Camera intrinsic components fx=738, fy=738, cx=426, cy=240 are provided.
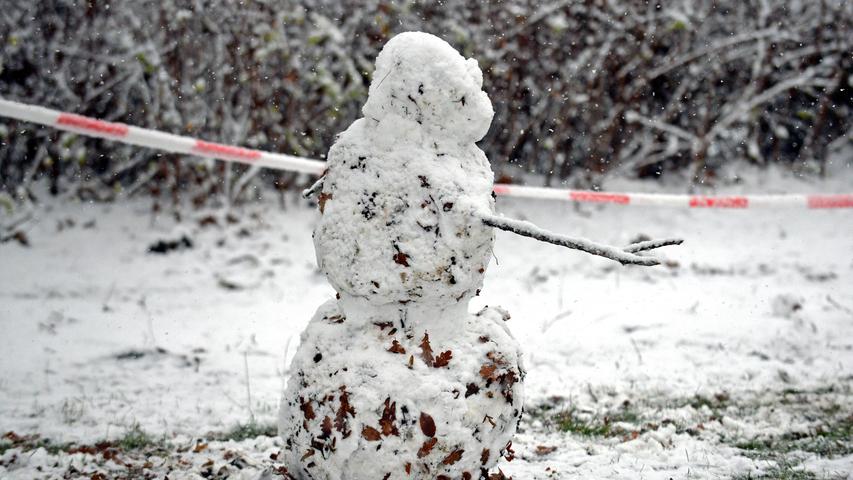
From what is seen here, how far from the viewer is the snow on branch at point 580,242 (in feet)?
6.57

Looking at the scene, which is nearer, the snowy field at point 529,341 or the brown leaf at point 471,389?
the brown leaf at point 471,389

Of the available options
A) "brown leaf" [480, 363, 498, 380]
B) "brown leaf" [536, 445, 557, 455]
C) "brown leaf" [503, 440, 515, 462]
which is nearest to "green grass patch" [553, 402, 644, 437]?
"brown leaf" [536, 445, 557, 455]

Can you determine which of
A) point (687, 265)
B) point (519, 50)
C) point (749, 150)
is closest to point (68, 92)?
point (519, 50)

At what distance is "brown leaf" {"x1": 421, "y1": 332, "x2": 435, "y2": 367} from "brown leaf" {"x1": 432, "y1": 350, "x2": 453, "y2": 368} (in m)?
0.01

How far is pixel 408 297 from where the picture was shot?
221 centimetres

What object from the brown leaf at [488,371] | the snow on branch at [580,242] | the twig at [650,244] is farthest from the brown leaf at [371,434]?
the twig at [650,244]

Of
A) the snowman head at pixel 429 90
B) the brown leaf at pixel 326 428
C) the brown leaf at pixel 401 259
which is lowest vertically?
the brown leaf at pixel 326 428

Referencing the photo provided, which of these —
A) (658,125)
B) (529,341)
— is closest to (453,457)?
(529,341)

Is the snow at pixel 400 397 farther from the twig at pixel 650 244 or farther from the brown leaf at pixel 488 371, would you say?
the twig at pixel 650 244

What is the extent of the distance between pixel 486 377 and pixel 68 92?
6.67 meters

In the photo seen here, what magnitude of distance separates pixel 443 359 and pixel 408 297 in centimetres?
21

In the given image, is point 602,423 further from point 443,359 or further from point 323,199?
point 323,199

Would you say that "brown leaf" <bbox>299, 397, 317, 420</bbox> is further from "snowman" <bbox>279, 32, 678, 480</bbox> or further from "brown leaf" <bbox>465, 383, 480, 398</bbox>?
"brown leaf" <bbox>465, 383, 480, 398</bbox>

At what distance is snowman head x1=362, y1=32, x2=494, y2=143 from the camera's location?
2205 millimetres
